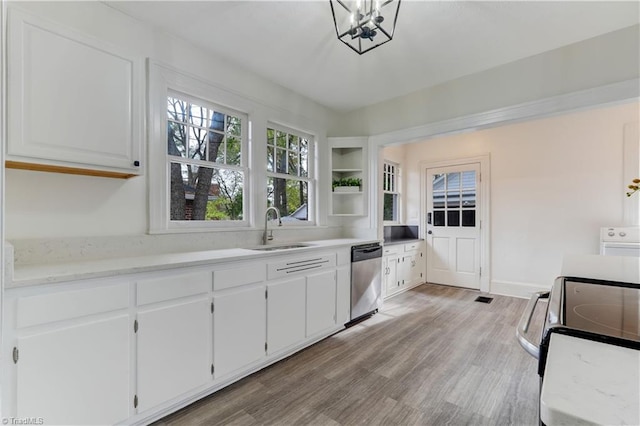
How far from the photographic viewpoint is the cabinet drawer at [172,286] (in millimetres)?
1675

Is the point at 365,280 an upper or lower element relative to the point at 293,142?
lower

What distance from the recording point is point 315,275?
279 centimetres

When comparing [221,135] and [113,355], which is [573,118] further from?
[113,355]

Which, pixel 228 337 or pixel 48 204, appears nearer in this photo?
pixel 48 204

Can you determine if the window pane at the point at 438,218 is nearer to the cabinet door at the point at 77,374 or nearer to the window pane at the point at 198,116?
the window pane at the point at 198,116

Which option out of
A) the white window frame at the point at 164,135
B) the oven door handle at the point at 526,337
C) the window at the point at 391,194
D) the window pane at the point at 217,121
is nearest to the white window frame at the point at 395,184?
the window at the point at 391,194

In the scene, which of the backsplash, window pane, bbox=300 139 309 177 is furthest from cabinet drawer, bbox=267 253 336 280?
the backsplash

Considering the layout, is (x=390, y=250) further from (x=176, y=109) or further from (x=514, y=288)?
(x=176, y=109)

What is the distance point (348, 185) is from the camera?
3.99 meters

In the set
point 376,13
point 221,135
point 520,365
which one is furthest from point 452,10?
point 520,365

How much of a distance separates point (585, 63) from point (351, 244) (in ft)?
8.82

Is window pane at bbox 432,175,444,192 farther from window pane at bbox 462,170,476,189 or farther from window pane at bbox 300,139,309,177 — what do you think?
window pane at bbox 300,139,309,177

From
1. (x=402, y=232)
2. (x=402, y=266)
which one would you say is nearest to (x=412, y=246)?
(x=402, y=266)

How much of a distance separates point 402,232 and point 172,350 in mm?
4393
